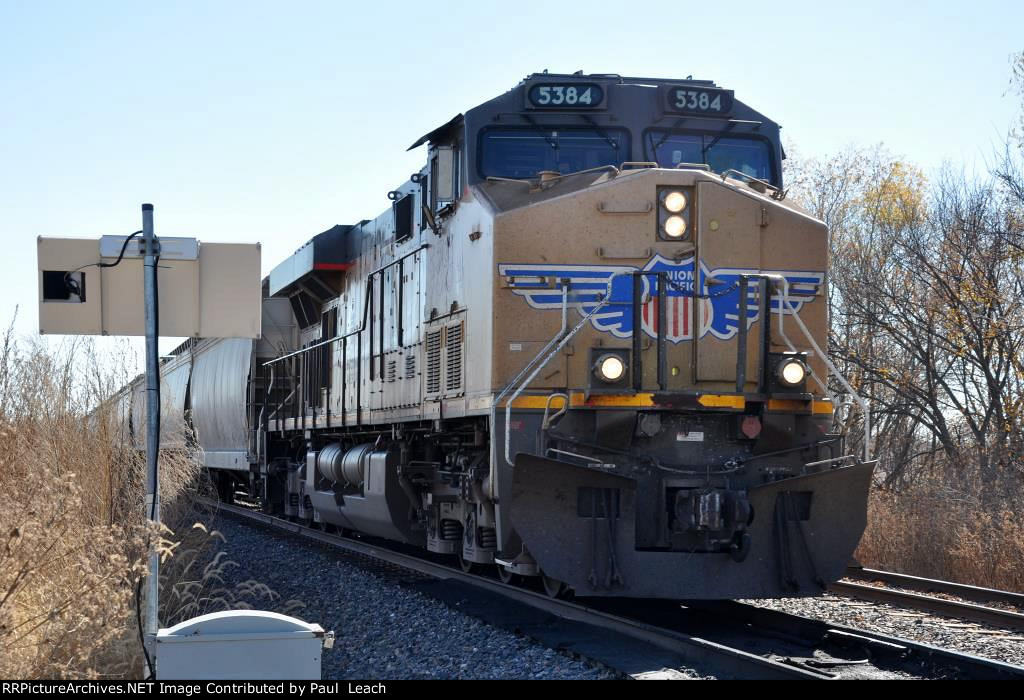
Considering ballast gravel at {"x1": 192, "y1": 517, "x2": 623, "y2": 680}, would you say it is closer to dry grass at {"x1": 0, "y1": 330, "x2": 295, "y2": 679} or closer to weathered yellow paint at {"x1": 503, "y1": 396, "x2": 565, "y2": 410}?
dry grass at {"x1": 0, "y1": 330, "x2": 295, "y2": 679}

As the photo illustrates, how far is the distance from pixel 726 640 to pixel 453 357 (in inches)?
123

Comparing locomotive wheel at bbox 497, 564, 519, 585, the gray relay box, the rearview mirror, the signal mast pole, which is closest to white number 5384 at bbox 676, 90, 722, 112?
the rearview mirror

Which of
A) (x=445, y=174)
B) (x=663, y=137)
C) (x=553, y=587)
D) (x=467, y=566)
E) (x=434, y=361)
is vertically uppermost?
(x=663, y=137)

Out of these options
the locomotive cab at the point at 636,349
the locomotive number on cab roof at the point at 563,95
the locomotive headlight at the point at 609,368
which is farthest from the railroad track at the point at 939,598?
the locomotive number on cab roof at the point at 563,95

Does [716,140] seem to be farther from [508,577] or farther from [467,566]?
[467,566]

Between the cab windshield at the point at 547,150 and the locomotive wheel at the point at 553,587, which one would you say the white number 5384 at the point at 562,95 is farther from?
the locomotive wheel at the point at 553,587

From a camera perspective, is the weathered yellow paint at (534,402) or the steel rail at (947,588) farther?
the steel rail at (947,588)

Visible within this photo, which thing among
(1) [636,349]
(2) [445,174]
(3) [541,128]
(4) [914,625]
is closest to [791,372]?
(1) [636,349]

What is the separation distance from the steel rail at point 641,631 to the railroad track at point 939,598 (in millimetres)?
1725

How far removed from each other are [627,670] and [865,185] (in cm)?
2149

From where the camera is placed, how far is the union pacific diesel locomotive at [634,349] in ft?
24.0

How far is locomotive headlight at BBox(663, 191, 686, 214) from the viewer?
787cm

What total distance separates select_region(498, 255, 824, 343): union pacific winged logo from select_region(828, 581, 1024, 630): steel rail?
2023 mm

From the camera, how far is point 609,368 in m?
7.43
